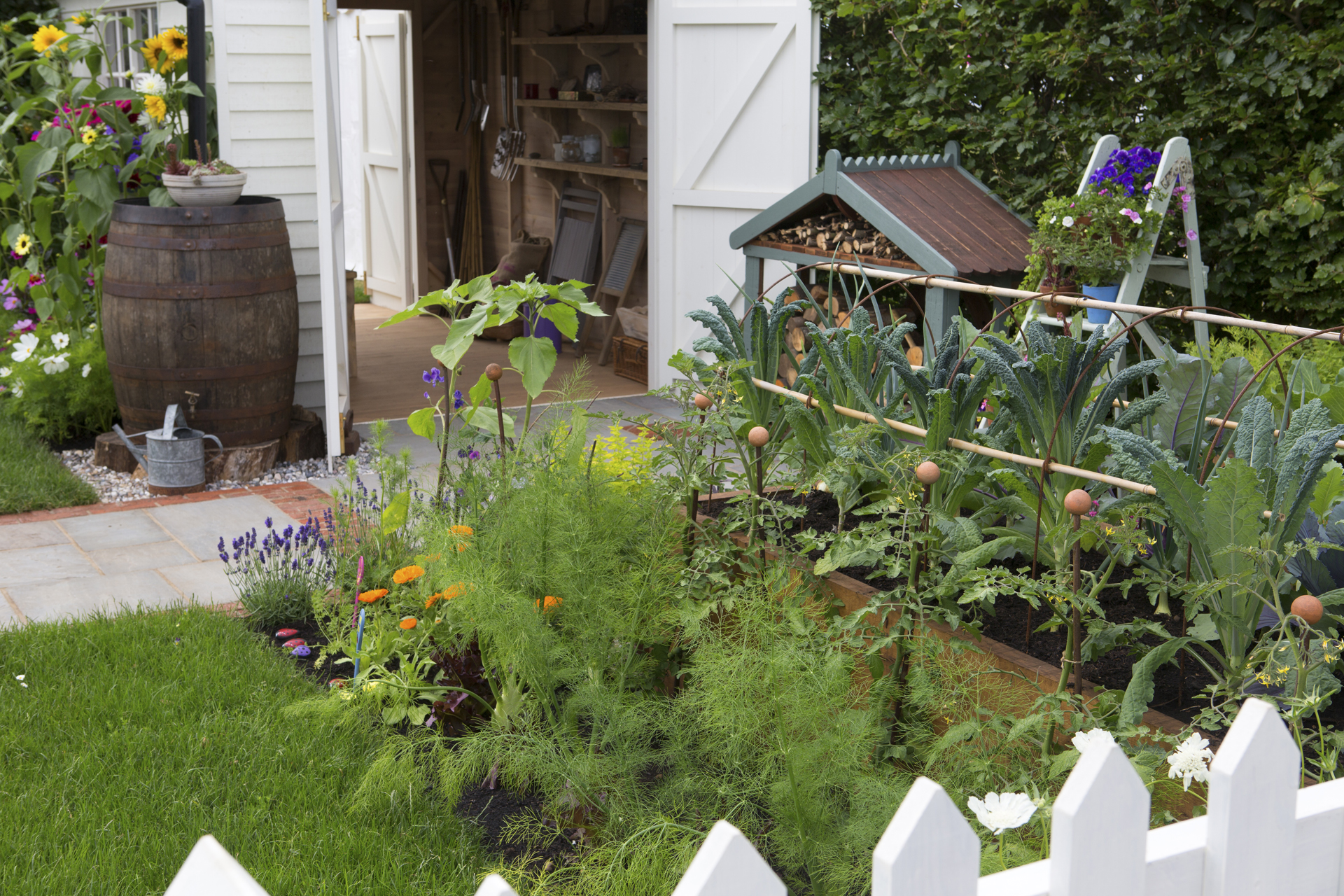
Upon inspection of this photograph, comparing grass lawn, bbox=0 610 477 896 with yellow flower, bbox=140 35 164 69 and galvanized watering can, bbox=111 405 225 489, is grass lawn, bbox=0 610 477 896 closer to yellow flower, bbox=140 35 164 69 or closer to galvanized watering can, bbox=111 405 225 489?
galvanized watering can, bbox=111 405 225 489

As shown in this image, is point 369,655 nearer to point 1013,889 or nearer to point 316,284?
point 1013,889

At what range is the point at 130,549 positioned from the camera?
363cm

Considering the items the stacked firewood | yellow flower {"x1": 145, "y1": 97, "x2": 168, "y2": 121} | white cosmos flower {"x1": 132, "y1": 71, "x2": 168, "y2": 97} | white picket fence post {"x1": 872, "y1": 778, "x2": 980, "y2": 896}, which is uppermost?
white cosmos flower {"x1": 132, "y1": 71, "x2": 168, "y2": 97}

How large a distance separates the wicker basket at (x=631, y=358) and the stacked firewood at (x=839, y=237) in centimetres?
163

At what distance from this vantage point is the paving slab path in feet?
10.5

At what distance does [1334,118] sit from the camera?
374cm

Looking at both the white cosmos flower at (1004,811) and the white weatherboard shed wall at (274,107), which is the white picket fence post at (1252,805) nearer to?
the white cosmos flower at (1004,811)

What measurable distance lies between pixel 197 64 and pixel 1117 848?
14.6 ft

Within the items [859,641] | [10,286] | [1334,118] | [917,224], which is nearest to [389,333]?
[10,286]

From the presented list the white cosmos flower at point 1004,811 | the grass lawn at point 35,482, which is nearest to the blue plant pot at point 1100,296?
the white cosmos flower at point 1004,811

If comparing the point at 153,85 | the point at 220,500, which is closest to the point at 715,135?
the point at 153,85

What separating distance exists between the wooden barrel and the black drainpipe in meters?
0.34

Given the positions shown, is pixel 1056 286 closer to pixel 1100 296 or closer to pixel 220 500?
pixel 1100 296

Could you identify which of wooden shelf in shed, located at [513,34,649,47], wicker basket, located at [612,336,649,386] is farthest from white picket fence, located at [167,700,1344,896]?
wooden shelf in shed, located at [513,34,649,47]
